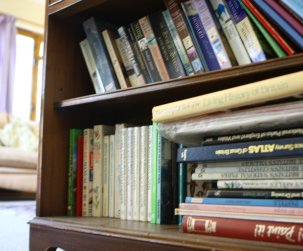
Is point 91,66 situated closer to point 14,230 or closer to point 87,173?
point 87,173

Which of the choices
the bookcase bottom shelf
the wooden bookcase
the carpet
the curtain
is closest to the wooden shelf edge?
the wooden bookcase

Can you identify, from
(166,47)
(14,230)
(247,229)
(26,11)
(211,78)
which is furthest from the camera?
(26,11)

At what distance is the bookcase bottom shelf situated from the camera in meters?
0.71

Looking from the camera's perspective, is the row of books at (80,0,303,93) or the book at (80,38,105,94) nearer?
the row of books at (80,0,303,93)

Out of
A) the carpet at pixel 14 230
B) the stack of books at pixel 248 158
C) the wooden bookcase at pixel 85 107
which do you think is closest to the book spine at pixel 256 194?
the stack of books at pixel 248 158

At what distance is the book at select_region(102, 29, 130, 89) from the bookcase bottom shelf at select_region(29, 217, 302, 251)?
39 centimetres

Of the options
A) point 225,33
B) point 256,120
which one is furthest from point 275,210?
point 225,33

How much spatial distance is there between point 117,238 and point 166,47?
509 millimetres

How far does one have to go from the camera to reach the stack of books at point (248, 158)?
71 centimetres

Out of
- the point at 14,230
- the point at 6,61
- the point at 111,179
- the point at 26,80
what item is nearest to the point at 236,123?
the point at 111,179

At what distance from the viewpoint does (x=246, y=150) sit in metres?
0.77

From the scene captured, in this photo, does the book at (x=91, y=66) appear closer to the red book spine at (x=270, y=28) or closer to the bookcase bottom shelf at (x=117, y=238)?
the bookcase bottom shelf at (x=117, y=238)

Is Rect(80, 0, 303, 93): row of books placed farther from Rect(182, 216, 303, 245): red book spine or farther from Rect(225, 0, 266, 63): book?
Rect(182, 216, 303, 245): red book spine

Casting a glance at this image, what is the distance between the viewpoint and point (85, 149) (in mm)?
1209
